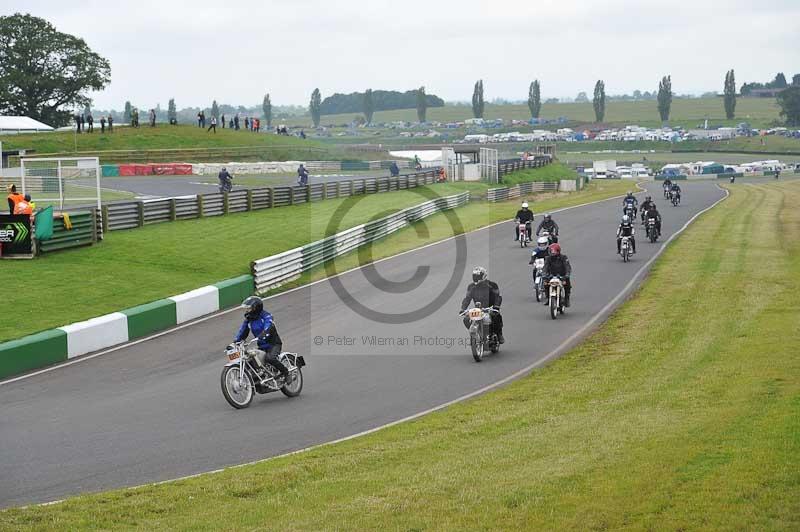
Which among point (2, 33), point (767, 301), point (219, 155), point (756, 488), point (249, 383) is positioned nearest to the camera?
point (756, 488)

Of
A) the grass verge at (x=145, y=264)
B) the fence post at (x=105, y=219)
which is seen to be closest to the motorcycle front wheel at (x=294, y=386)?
the grass verge at (x=145, y=264)

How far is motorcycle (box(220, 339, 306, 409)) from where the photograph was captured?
16.3 metres

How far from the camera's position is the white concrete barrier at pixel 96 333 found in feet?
69.8

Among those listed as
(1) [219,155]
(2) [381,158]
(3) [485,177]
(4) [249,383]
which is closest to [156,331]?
(4) [249,383]

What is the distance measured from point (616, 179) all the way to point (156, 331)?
92573 mm

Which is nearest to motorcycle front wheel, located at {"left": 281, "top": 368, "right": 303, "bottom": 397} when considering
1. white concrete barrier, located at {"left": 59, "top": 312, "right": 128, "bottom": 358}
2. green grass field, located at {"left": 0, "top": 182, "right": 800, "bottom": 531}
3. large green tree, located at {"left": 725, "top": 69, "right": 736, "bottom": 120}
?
green grass field, located at {"left": 0, "top": 182, "right": 800, "bottom": 531}

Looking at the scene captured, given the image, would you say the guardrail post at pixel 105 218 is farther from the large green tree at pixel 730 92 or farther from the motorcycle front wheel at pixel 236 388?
the large green tree at pixel 730 92

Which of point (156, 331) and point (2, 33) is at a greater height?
point (2, 33)

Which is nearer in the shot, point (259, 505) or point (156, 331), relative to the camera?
point (259, 505)

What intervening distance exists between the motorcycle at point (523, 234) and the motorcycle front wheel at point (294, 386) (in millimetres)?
23102

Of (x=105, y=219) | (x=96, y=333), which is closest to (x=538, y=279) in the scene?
(x=96, y=333)

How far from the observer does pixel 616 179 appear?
366 feet

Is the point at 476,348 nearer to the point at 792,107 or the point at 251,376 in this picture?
the point at 251,376

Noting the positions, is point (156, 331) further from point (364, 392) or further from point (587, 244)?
point (587, 244)
